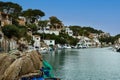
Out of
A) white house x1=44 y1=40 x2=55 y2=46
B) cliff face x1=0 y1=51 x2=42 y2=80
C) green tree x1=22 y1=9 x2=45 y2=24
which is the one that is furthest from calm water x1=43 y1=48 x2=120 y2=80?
green tree x1=22 y1=9 x2=45 y2=24

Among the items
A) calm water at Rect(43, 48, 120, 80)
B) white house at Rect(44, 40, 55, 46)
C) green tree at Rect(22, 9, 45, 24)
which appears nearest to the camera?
calm water at Rect(43, 48, 120, 80)

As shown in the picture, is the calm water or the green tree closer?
the calm water

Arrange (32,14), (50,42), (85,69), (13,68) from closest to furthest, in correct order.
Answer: (13,68), (85,69), (50,42), (32,14)

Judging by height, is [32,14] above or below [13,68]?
above

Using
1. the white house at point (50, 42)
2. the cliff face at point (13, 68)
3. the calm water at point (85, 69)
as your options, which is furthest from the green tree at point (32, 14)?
the cliff face at point (13, 68)

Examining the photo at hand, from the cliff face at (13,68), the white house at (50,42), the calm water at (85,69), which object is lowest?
the calm water at (85,69)

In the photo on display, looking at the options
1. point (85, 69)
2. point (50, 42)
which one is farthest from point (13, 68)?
point (50, 42)

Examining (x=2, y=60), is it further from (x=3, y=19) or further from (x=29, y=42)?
(x=29, y=42)

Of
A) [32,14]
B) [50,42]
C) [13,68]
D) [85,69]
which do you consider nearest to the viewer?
[13,68]

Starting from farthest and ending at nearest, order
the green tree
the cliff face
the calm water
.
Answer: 1. the green tree
2. the calm water
3. the cliff face

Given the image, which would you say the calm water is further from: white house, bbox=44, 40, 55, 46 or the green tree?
the green tree

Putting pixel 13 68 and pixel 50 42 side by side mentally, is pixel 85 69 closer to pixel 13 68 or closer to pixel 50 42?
pixel 13 68

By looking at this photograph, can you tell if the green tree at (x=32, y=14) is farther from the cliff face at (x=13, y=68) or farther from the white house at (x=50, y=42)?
the cliff face at (x=13, y=68)

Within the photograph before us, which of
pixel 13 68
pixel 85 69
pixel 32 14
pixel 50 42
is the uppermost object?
pixel 32 14
